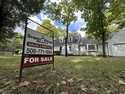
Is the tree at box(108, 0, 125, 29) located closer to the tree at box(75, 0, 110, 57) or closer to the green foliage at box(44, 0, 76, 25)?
the tree at box(75, 0, 110, 57)

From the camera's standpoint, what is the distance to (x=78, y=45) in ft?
136

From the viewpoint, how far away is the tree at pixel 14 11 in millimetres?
12254

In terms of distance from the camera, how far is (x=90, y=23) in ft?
75.0

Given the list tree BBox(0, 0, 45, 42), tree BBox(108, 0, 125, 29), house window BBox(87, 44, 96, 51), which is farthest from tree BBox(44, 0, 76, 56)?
tree BBox(0, 0, 45, 42)

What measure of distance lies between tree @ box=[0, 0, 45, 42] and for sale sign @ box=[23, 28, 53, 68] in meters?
6.65

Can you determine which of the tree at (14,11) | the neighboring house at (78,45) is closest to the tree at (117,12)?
the tree at (14,11)

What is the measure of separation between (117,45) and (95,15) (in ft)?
→ 37.5

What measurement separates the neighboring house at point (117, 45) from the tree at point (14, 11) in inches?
814

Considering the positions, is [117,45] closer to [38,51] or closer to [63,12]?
[63,12]

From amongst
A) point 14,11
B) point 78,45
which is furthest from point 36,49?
point 78,45

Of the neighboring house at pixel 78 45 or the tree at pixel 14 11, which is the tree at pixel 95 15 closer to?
the tree at pixel 14 11

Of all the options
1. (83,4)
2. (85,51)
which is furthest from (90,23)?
(85,51)

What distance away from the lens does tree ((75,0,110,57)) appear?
69.8ft

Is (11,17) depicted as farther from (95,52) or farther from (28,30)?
(95,52)
